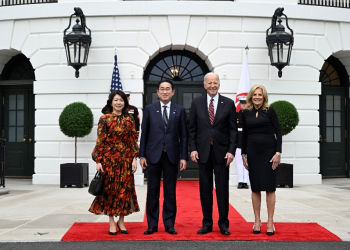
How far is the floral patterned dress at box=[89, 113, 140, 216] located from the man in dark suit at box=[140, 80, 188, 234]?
243 millimetres

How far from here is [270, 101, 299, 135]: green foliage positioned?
33.8 feet

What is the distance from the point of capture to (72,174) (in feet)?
34.3

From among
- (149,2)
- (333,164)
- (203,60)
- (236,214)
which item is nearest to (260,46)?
(203,60)

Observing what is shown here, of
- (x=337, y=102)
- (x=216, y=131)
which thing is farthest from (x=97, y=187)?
(x=337, y=102)

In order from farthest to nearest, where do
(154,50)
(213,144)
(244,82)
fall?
(154,50) → (244,82) → (213,144)

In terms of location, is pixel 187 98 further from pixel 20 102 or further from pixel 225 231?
pixel 225 231

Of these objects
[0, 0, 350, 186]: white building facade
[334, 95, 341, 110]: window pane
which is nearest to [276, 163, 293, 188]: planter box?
[0, 0, 350, 186]: white building facade

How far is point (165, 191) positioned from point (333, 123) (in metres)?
8.68

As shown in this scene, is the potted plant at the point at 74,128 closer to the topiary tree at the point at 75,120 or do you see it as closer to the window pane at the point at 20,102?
the topiary tree at the point at 75,120

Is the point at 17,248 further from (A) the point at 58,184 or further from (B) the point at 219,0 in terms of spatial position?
(B) the point at 219,0

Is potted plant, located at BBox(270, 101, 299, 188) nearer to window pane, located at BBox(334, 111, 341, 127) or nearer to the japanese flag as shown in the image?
the japanese flag

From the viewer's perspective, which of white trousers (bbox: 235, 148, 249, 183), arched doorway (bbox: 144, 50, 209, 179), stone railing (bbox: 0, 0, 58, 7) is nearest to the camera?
white trousers (bbox: 235, 148, 249, 183)

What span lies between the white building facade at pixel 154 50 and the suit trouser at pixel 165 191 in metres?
5.56

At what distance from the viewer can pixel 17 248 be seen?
→ 468 cm
